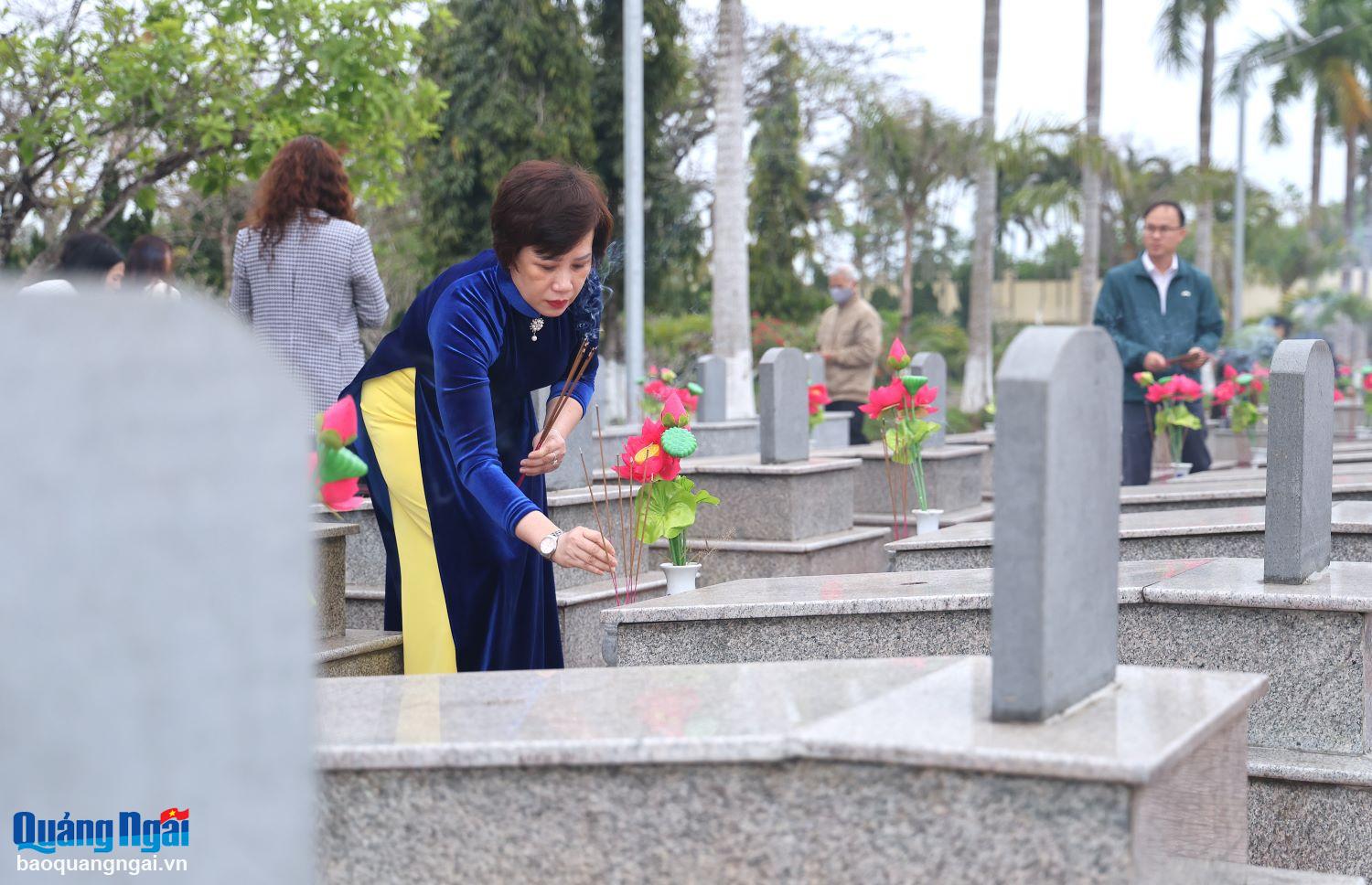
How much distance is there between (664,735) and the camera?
231 centimetres

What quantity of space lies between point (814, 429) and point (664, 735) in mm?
9291

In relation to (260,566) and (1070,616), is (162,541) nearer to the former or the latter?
(260,566)

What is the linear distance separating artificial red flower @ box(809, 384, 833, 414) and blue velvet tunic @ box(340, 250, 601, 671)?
→ 5.62 metres

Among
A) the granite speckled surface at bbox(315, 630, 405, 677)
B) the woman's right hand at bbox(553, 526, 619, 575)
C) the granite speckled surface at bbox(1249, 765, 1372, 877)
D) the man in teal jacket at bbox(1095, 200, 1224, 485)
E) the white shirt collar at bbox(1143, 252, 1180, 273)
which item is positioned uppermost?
the white shirt collar at bbox(1143, 252, 1180, 273)

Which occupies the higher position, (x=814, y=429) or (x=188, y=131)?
(x=188, y=131)

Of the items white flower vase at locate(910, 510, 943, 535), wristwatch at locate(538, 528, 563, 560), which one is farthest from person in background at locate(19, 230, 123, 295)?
white flower vase at locate(910, 510, 943, 535)

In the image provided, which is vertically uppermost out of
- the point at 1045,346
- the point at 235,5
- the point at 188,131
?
the point at 235,5

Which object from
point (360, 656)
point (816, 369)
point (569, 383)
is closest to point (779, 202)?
point (816, 369)

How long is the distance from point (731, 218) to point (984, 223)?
9746 mm

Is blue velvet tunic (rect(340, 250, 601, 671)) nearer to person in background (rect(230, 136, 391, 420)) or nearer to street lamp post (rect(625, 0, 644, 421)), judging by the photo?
person in background (rect(230, 136, 391, 420))

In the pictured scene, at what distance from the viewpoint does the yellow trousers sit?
4.07 metres

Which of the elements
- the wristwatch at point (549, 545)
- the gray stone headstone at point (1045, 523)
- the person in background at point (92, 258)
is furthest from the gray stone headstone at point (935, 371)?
the gray stone headstone at point (1045, 523)

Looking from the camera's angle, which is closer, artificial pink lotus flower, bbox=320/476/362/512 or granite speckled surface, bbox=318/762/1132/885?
granite speckled surface, bbox=318/762/1132/885

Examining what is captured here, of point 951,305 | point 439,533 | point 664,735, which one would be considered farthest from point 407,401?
point 951,305
